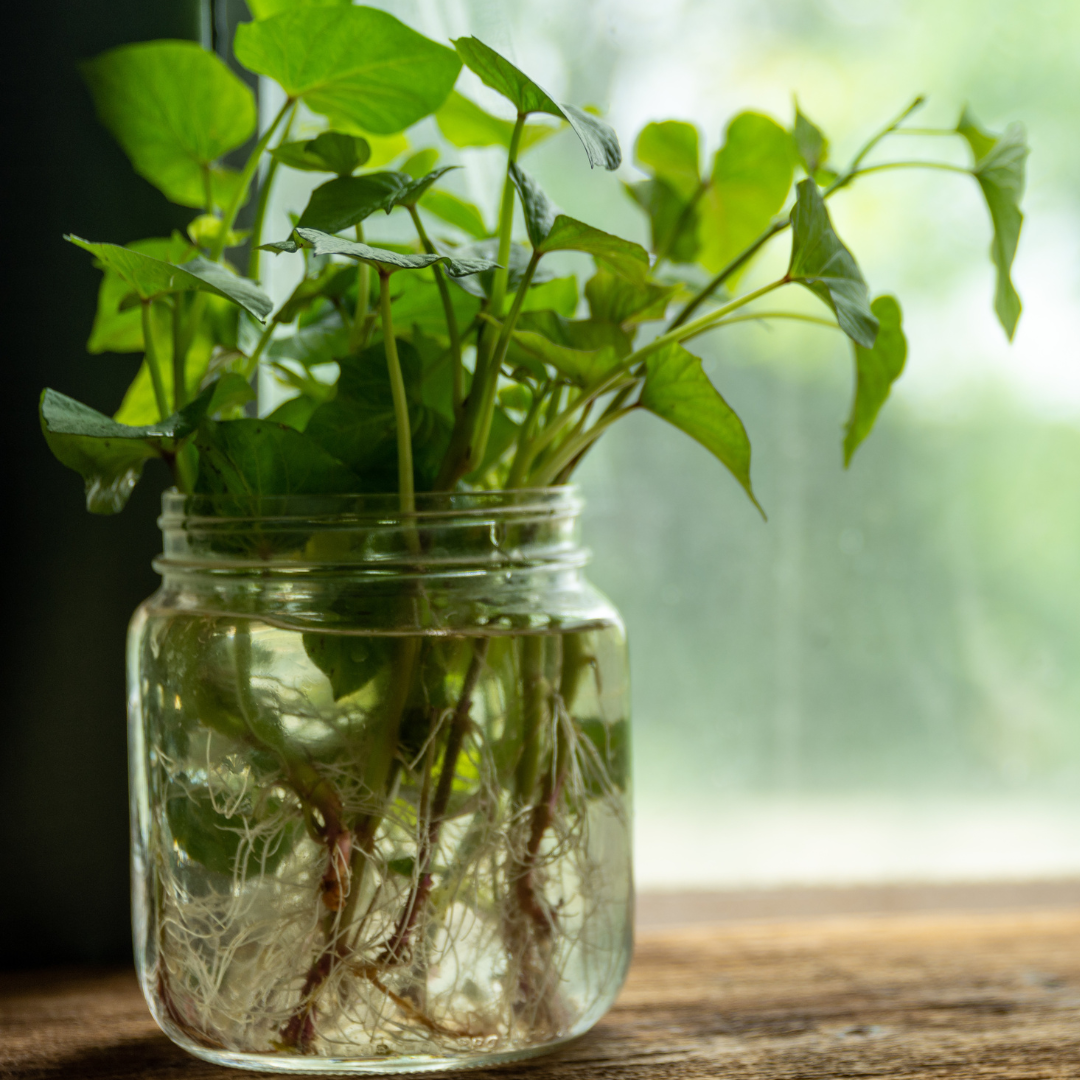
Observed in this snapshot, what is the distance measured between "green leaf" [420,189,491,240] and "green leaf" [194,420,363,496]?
0.59ft

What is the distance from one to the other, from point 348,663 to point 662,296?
0.24 m

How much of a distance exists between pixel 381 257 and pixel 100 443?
0.53 ft

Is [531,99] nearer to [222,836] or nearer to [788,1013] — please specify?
[222,836]

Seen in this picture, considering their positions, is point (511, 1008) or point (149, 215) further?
point (149, 215)

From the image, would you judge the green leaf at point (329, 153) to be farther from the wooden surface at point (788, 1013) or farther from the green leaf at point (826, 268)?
the wooden surface at point (788, 1013)

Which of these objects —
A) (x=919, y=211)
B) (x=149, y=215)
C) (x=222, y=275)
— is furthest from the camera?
(x=919, y=211)

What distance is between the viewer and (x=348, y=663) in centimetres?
48

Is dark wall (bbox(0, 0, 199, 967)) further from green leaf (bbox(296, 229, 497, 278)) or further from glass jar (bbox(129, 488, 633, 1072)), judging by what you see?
green leaf (bbox(296, 229, 497, 278))

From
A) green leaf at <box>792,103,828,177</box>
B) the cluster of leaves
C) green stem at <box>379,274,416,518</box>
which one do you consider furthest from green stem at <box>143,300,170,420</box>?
green leaf at <box>792,103,828,177</box>

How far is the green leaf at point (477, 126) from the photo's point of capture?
1.91 ft

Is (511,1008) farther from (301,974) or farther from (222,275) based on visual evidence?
(222,275)

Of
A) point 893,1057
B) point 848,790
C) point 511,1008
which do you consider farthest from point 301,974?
point 848,790

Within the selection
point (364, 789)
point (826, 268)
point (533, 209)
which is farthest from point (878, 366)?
point (364, 789)

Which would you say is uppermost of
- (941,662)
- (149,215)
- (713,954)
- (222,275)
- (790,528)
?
(149,215)
